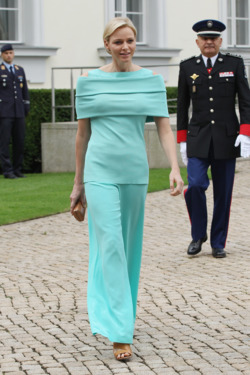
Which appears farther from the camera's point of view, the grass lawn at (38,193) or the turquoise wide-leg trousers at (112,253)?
the grass lawn at (38,193)

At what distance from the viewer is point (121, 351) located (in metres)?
5.15

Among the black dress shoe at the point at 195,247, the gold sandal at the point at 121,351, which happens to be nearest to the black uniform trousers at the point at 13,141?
the black dress shoe at the point at 195,247

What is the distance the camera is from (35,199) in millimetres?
12562

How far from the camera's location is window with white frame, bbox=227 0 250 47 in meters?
20.4

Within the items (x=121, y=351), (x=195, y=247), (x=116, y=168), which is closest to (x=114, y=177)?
(x=116, y=168)

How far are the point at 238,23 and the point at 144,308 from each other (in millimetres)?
14979

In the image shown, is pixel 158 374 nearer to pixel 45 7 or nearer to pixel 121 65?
pixel 121 65

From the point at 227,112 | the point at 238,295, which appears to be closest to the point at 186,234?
the point at 227,112

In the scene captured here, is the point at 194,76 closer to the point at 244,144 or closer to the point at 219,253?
the point at 244,144

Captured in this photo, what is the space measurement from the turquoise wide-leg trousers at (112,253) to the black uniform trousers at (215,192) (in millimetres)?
2925

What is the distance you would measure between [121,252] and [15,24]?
13.1m

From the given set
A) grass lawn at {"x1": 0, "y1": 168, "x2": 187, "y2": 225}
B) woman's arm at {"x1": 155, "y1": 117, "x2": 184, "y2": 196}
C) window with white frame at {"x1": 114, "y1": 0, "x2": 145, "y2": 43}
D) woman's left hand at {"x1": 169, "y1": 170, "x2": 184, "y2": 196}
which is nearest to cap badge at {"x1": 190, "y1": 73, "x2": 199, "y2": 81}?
woman's arm at {"x1": 155, "y1": 117, "x2": 184, "y2": 196}

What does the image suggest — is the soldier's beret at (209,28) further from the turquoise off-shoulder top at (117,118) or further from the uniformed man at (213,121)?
the turquoise off-shoulder top at (117,118)

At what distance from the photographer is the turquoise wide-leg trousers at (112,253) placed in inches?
205
